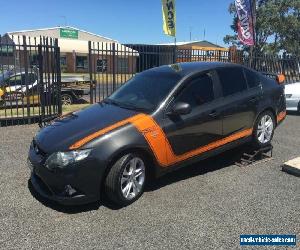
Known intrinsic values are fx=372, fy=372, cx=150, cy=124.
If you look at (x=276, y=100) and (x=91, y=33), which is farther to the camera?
(x=91, y=33)

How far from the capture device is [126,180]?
4.47m

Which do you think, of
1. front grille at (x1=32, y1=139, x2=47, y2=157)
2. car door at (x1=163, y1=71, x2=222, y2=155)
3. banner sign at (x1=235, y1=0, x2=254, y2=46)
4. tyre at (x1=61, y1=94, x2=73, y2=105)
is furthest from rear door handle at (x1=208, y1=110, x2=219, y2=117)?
banner sign at (x1=235, y1=0, x2=254, y2=46)

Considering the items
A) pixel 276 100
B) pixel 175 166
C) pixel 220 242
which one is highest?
pixel 276 100

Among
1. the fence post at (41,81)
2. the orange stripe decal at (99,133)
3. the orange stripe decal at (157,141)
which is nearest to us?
the orange stripe decal at (99,133)

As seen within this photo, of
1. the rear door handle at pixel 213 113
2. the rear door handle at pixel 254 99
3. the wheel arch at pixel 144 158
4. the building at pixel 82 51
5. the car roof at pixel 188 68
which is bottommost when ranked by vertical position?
the wheel arch at pixel 144 158

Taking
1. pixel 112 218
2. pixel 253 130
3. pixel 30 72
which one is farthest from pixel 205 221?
pixel 30 72

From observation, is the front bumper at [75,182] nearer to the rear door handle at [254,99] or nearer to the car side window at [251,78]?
the rear door handle at [254,99]

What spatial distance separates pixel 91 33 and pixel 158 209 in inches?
2246

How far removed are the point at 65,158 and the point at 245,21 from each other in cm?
1298

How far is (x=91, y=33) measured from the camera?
5856cm

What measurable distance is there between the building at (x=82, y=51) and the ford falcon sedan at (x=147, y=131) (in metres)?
5.06

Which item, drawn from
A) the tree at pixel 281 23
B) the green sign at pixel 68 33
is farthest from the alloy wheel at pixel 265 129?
the green sign at pixel 68 33

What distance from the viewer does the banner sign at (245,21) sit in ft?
49.3

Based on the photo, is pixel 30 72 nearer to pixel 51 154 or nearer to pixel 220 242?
pixel 51 154
